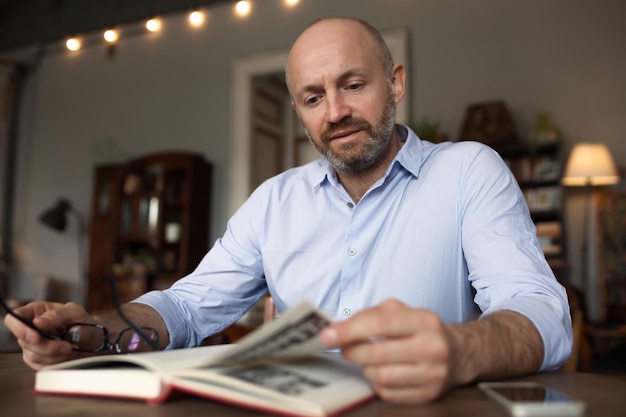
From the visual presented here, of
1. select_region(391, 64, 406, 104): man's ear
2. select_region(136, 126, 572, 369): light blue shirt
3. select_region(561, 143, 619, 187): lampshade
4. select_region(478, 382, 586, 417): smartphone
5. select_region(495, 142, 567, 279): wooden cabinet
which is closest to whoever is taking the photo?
select_region(478, 382, 586, 417): smartphone

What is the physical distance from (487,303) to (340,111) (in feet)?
1.98

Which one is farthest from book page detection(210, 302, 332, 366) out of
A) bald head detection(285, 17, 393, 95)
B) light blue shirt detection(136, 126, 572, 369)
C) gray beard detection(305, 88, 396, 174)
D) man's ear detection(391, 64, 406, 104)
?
man's ear detection(391, 64, 406, 104)

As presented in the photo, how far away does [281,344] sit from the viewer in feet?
2.18

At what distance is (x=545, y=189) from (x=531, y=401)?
4128 mm

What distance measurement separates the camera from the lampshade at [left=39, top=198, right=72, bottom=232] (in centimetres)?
630

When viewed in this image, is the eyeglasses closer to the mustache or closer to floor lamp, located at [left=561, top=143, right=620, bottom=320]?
the mustache

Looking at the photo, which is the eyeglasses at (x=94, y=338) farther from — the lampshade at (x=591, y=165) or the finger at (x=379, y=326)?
the lampshade at (x=591, y=165)

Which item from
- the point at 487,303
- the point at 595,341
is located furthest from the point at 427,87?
the point at 487,303

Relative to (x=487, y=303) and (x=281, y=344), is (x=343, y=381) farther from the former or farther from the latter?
(x=487, y=303)

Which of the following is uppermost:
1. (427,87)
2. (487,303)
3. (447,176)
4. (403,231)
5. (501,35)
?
(501,35)

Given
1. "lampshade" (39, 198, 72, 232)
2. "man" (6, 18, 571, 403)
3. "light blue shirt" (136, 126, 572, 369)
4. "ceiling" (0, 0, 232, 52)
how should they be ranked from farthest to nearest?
"lampshade" (39, 198, 72, 232) < "ceiling" (0, 0, 232, 52) < "light blue shirt" (136, 126, 572, 369) < "man" (6, 18, 571, 403)

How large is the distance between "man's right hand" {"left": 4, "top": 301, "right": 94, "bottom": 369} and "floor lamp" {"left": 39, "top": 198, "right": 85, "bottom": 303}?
5.79 meters

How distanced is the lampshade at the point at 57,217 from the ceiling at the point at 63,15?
6.10 ft

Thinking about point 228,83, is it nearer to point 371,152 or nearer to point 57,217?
point 57,217
